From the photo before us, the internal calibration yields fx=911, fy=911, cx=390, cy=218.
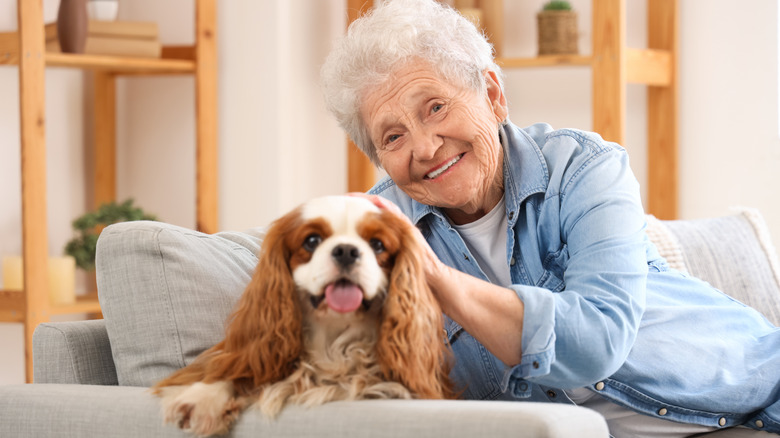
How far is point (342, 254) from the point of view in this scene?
1.11 metres

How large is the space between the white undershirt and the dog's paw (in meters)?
0.56

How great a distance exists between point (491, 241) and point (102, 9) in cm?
197

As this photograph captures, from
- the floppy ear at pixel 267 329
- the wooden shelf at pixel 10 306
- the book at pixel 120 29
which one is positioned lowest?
the wooden shelf at pixel 10 306

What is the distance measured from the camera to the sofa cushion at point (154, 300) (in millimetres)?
1361

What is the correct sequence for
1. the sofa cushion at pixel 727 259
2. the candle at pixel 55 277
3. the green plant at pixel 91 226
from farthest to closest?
1. the green plant at pixel 91 226
2. the candle at pixel 55 277
3. the sofa cushion at pixel 727 259

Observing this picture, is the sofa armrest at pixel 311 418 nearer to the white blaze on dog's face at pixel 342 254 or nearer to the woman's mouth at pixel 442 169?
the white blaze on dog's face at pixel 342 254

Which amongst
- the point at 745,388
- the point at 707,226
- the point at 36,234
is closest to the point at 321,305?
the point at 745,388

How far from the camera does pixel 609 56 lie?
305cm

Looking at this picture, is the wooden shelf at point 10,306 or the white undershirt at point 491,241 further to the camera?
the wooden shelf at point 10,306

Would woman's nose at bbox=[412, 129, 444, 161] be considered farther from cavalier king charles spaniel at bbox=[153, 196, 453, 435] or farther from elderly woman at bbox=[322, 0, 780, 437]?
cavalier king charles spaniel at bbox=[153, 196, 453, 435]

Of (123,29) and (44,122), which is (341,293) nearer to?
(44,122)

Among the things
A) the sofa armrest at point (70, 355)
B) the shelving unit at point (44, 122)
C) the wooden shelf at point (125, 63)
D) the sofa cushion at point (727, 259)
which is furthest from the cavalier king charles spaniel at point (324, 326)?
the wooden shelf at point (125, 63)

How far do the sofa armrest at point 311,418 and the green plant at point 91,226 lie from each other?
64.6 inches

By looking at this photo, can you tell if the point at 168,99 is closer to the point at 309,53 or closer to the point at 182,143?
the point at 182,143
